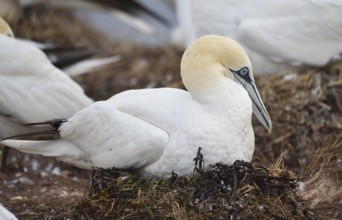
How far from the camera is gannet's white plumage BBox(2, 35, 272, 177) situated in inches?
247

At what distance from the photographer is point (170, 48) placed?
11.8 metres

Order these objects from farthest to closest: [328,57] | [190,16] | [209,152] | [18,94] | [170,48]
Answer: [170,48], [190,16], [328,57], [18,94], [209,152]

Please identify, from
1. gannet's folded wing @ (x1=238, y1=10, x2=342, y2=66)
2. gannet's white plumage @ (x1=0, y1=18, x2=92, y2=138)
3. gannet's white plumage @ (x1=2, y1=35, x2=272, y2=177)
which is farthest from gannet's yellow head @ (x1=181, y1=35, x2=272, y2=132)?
gannet's folded wing @ (x1=238, y1=10, x2=342, y2=66)

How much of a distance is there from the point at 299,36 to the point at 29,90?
2.41 meters

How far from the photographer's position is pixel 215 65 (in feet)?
21.5

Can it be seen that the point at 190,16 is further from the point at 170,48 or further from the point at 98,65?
the point at 170,48

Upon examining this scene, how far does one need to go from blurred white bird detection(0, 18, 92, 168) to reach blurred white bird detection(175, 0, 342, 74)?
6.03 feet

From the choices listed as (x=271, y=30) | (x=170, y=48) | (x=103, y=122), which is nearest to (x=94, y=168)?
(x=103, y=122)

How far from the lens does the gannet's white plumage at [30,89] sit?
25.0 ft

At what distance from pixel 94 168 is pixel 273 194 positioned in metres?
1.04

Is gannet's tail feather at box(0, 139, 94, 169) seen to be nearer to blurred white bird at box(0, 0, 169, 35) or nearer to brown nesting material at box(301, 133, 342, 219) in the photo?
brown nesting material at box(301, 133, 342, 219)

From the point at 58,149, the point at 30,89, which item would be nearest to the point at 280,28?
the point at 30,89

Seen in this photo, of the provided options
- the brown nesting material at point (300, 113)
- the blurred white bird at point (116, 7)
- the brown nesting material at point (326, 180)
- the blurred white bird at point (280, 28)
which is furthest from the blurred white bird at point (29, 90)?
the blurred white bird at point (116, 7)

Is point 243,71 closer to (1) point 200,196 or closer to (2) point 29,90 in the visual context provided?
(1) point 200,196
